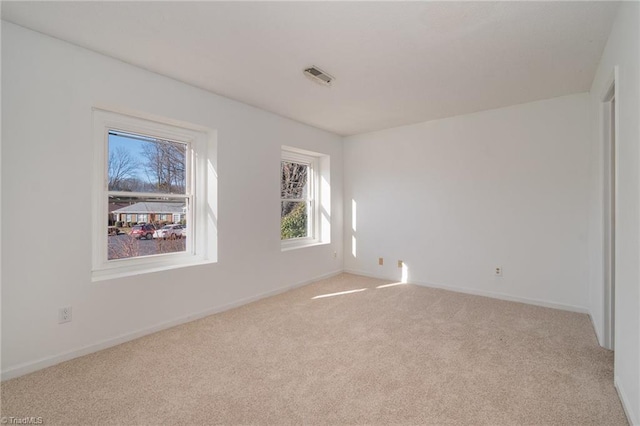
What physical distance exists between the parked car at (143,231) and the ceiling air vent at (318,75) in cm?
216

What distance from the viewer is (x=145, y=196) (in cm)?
304

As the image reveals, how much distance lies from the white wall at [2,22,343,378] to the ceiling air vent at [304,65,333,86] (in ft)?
3.89

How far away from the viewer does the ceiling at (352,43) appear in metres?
1.96

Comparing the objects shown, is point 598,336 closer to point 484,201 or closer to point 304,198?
point 484,201

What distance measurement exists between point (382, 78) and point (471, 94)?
1161mm

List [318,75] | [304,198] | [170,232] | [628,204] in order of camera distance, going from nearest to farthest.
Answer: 1. [628,204]
2. [318,75]
3. [170,232]
4. [304,198]

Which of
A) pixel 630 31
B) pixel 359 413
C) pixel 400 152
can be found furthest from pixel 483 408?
pixel 400 152

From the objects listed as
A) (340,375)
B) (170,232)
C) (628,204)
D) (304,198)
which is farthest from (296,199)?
(628,204)

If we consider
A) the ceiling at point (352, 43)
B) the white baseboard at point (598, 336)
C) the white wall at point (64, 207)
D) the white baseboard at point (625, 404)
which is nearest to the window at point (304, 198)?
the white wall at point (64, 207)

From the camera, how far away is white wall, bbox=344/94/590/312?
3490 mm

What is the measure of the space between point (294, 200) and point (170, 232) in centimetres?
202

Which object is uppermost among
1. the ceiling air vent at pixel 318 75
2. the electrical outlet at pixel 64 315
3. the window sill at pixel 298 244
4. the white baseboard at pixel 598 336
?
the ceiling air vent at pixel 318 75

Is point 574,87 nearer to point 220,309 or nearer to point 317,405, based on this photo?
point 317,405

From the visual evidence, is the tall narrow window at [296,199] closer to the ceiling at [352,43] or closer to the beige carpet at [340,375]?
the ceiling at [352,43]
